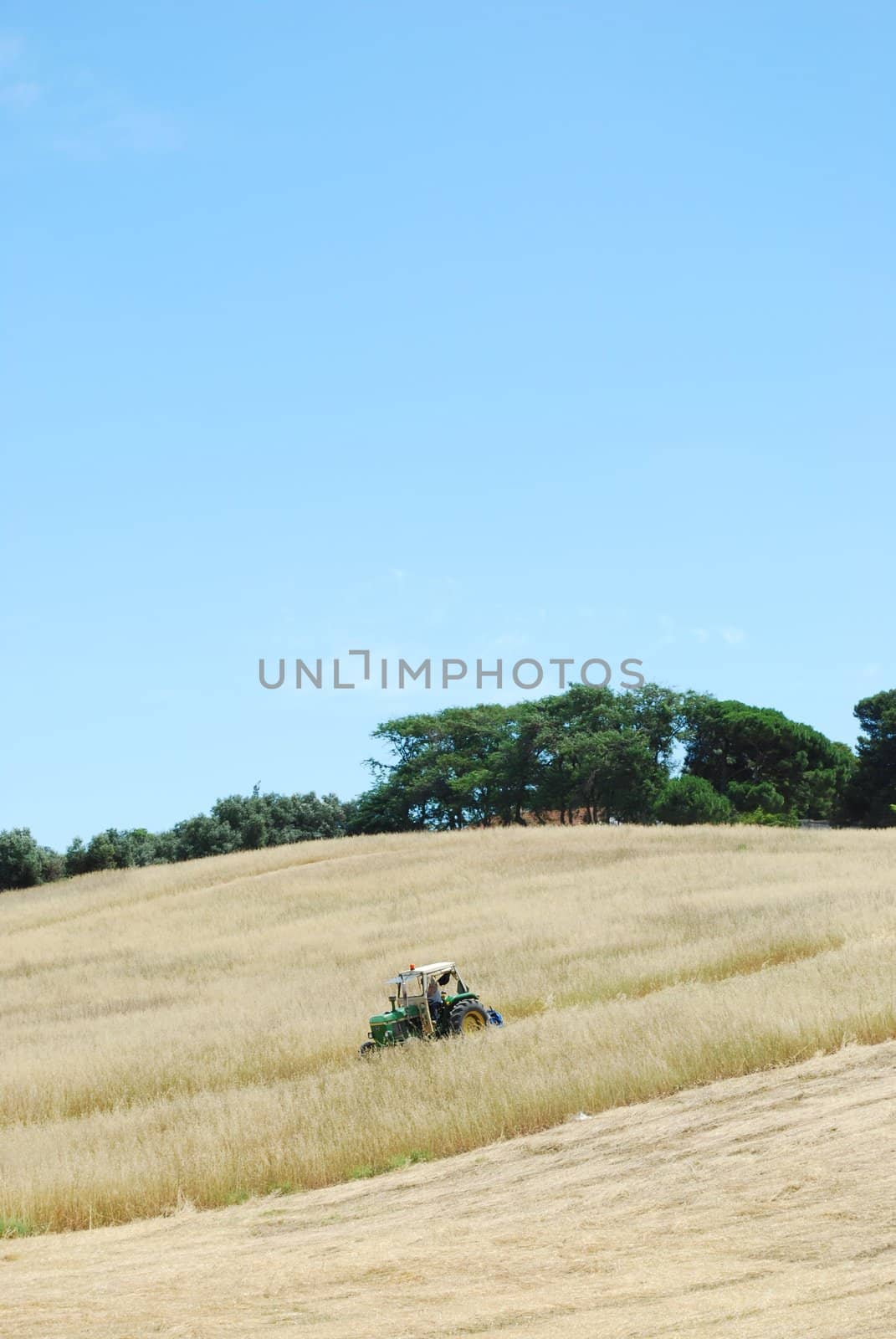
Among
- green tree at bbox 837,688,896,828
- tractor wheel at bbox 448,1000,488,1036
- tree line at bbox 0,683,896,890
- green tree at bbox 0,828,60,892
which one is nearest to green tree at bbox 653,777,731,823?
tree line at bbox 0,683,896,890

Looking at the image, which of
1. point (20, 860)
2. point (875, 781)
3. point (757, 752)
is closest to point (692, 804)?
point (757, 752)

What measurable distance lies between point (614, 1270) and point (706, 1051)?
19.9ft

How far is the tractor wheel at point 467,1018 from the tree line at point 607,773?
51.7 metres

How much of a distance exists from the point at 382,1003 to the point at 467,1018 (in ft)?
13.3

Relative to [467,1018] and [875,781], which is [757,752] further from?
[467,1018]

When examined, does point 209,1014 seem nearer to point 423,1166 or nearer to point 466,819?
point 423,1166

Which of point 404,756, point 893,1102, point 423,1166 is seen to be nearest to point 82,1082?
point 423,1166

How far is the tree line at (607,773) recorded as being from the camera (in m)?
78.1

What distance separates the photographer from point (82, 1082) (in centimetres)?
2047

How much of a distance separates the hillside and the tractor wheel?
20.4ft

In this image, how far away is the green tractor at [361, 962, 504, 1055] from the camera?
19.8m

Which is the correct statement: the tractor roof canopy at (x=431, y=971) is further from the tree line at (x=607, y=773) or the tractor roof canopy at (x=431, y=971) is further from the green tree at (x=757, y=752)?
the green tree at (x=757, y=752)

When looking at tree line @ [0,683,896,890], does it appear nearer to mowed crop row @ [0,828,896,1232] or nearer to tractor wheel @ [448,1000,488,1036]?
mowed crop row @ [0,828,896,1232]

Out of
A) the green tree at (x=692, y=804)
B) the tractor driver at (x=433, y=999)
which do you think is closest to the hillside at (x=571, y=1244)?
the tractor driver at (x=433, y=999)
